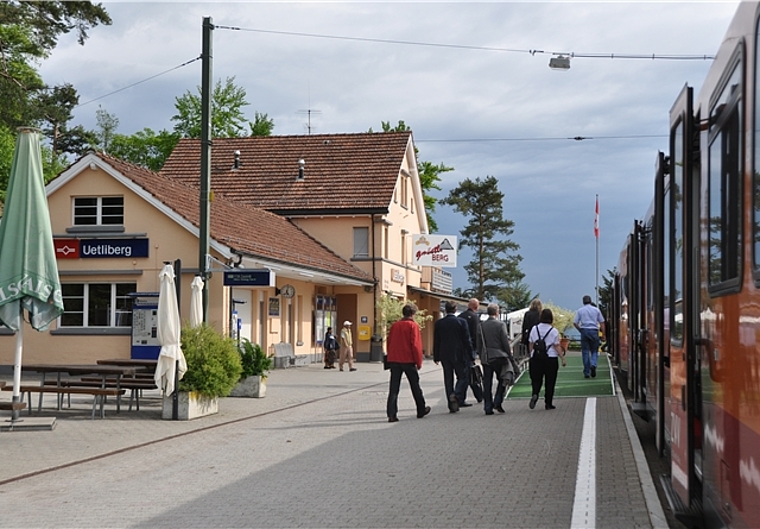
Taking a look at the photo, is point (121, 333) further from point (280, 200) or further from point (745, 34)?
point (745, 34)

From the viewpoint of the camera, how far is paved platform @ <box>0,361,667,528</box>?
26.9 ft

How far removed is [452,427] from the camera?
1500cm

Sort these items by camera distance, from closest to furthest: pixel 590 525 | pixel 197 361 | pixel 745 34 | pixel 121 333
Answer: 1. pixel 745 34
2. pixel 590 525
3. pixel 197 361
4. pixel 121 333

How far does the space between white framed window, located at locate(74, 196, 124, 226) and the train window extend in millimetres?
25975

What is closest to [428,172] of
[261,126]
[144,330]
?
[261,126]

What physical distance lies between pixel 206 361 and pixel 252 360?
150 inches

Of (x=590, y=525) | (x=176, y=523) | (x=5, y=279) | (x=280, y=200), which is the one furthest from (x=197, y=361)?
(x=280, y=200)

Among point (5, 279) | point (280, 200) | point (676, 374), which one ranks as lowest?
point (676, 374)

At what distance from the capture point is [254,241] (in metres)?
32.2

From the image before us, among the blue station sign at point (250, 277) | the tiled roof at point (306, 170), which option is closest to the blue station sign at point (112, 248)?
the blue station sign at point (250, 277)

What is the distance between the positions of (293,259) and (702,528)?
2735 centimetres

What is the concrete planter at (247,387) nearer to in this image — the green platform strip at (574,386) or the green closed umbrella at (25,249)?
the green platform strip at (574,386)

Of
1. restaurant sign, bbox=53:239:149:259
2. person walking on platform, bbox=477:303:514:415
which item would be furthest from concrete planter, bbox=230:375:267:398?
restaurant sign, bbox=53:239:149:259

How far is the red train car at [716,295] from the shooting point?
454cm
